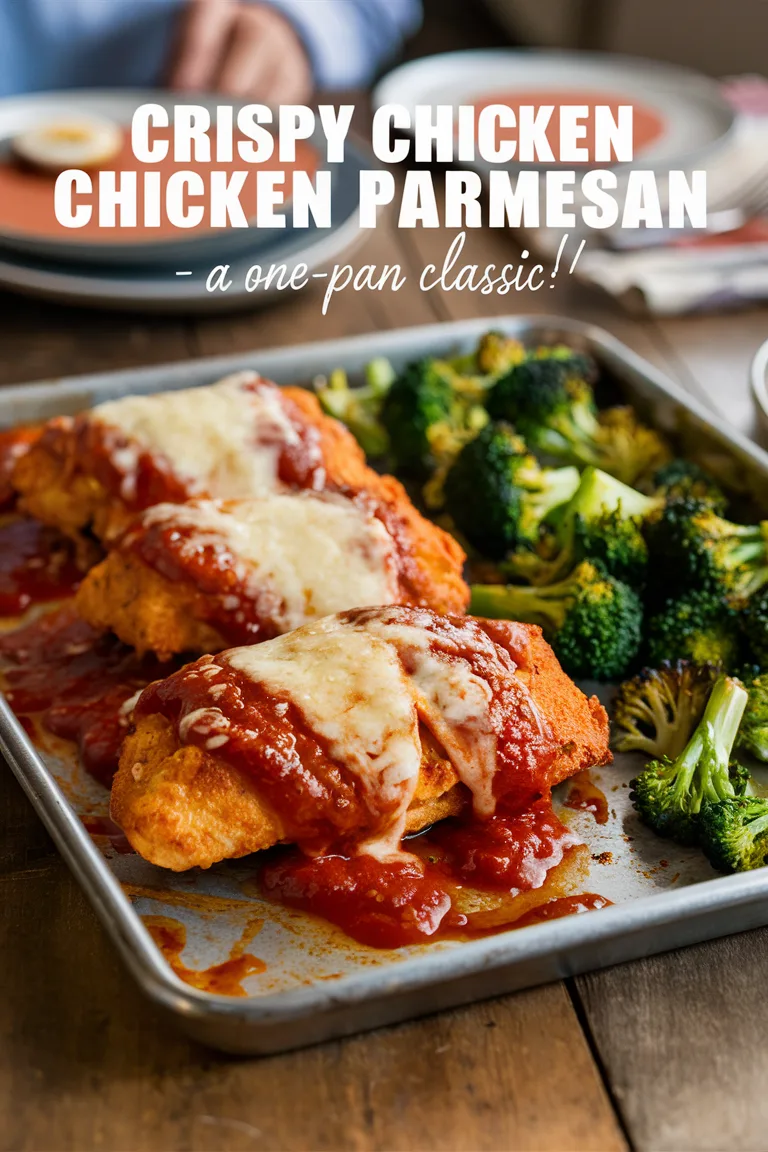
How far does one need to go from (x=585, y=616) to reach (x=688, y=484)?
719mm

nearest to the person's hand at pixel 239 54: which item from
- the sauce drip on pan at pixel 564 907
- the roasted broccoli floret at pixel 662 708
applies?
the roasted broccoli floret at pixel 662 708

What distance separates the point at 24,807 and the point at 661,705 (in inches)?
53.5

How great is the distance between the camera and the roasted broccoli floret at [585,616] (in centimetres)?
281

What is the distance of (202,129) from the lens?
4.86m

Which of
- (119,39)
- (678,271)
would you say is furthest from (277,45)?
(678,271)

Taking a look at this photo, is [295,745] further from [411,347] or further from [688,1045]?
[411,347]

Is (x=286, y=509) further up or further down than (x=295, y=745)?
further up

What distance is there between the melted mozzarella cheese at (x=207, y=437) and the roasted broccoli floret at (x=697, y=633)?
3.35ft

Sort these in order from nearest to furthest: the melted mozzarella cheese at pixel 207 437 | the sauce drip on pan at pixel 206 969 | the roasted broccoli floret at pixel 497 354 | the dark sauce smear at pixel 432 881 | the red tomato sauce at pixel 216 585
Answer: the sauce drip on pan at pixel 206 969, the dark sauce smear at pixel 432 881, the red tomato sauce at pixel 216 585, the melted mozzarella cheese at pixel 207 437, the roasted broccoli floret at pixel 497 354

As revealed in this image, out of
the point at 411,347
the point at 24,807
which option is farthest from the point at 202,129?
the point at 24,807

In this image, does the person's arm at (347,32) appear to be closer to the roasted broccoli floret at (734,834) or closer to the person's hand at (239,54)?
the person's hand at (239,54)

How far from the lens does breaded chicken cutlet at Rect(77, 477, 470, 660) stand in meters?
2.71

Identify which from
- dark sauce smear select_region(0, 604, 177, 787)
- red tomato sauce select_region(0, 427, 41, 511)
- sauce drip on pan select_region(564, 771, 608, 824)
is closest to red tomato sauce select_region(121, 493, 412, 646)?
dark sauce smear select_region(0, 604, 177, 787)

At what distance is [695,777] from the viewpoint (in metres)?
2.48
